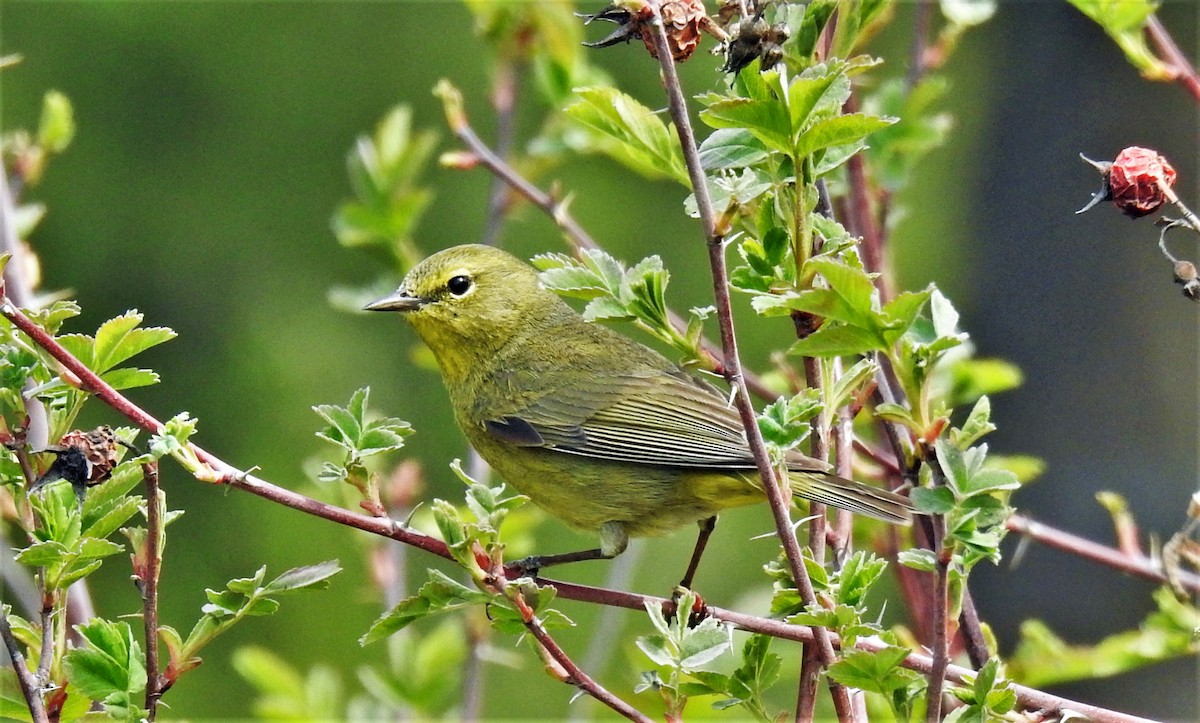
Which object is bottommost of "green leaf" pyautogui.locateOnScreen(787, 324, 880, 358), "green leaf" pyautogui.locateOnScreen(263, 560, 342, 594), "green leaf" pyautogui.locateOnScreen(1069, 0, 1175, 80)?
"green leaf" pyautogui.locateOnScreen(263, 560, 342, 594)

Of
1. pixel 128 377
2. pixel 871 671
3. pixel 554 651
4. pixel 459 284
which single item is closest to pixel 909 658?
pixel 871 671

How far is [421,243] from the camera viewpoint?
8945mm

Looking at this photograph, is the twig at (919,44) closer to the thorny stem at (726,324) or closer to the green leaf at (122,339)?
the thorny stem at (726,324)

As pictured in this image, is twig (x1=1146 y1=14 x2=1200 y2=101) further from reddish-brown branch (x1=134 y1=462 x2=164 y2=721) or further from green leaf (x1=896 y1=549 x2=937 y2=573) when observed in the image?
reddish-brown branch (x1=134 y1=462 x2=164 y2=721)

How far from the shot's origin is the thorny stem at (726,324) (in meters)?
1.58

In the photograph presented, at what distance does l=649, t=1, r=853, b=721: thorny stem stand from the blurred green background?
5.20m

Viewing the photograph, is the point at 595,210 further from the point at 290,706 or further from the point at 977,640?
the point at 977,640

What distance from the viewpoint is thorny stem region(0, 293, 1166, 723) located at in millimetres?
1773

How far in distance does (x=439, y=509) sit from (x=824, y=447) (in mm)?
690

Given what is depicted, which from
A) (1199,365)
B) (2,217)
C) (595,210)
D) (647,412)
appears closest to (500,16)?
(647,412)

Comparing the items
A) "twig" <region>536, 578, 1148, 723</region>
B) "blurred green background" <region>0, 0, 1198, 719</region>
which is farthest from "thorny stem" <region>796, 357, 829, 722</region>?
"blurred green background" <region>0, 0, 1198, 719</region>

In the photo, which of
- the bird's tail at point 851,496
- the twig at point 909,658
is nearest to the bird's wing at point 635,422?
the bird's tail at point 851,496

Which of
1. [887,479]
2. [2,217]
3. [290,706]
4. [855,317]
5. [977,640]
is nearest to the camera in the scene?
[855,317]

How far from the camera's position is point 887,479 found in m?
3.07
